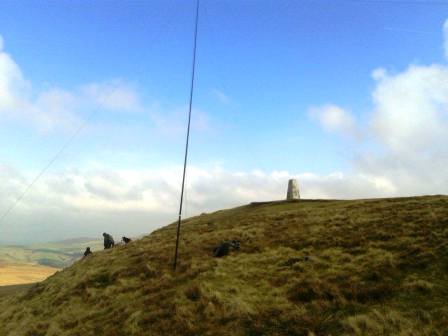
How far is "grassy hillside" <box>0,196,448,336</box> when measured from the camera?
14094 mm

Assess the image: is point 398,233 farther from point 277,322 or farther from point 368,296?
point 277,322

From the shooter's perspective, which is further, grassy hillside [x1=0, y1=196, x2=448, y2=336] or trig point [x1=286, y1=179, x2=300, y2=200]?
trig point [x1=286, y1=179, x2=300, y2=200]

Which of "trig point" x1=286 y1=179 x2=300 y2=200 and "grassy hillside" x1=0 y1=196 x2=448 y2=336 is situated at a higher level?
"trig point" x1=286 y1=179 x2=300 y2=200

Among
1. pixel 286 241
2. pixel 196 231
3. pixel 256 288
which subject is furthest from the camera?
pixel 196 231

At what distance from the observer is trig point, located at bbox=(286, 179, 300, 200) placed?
57.7 m

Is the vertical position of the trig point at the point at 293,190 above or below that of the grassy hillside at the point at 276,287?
above

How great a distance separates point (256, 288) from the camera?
18578 millimetres

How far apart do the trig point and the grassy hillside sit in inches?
958

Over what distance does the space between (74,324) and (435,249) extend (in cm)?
1896

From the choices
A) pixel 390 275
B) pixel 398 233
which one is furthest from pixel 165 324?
pixel 398 233

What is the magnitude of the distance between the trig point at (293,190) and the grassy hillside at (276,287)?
24343mm

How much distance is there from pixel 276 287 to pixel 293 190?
40359 millimetres

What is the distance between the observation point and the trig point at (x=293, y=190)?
189 feet

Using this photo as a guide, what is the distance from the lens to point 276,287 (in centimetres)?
1827
